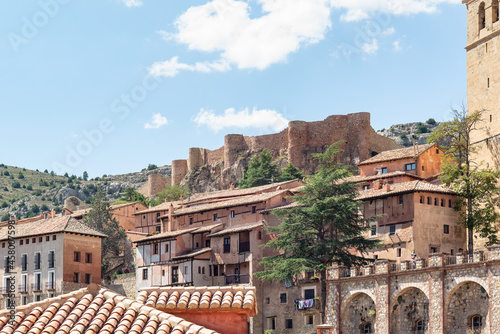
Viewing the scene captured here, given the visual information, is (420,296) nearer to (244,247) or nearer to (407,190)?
(407,190)

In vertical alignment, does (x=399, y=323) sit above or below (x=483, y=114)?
below

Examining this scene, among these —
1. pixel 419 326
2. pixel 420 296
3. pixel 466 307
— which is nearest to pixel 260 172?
pixel 420 296

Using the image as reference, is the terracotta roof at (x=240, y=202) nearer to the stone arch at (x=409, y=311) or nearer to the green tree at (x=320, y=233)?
the green tree at (x=320, y=233)

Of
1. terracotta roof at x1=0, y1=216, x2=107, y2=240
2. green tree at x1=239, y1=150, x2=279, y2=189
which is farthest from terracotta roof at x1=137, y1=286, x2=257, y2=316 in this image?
green tree at x1=239, y1=150, x2=279, y2=189

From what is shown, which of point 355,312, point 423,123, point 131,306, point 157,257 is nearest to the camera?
point 131,306

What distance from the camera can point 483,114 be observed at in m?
61.0

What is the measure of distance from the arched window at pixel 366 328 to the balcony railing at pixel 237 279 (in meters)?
12.7

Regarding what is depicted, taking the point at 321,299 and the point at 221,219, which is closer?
the point at 321,299

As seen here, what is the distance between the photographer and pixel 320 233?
57.7 meters

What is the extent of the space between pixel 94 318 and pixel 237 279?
44.6 metres

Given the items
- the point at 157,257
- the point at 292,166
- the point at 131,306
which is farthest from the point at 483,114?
the point at 131,306

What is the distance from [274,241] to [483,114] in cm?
1746

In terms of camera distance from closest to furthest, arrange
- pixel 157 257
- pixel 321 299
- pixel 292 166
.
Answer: pixel 321 299
pixel 157 257
pixel 292 166

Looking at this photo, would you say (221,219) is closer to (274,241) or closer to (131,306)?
(274,241)
